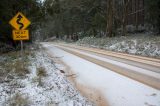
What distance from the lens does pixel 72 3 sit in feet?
189

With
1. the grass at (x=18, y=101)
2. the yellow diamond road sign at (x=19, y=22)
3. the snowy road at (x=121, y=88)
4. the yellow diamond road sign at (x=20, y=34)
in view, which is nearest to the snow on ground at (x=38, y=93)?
the grass at (x=18, y=101)

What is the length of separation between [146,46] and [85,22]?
38533mm

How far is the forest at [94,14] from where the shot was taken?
2979 cm

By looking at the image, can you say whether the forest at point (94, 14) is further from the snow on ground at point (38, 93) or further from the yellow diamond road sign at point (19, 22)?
the snow on ground at point (38, 93)

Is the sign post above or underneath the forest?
underneath

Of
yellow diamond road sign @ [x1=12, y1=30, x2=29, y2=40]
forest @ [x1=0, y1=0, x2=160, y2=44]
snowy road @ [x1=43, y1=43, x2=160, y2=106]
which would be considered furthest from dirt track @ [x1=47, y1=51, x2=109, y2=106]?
forest @ [x1=0, y1=0, x2=160, y2=44]

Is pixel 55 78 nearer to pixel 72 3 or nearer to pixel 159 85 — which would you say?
pixel 159 85

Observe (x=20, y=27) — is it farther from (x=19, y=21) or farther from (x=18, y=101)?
(x=18, y=101)

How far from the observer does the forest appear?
97.7 ft

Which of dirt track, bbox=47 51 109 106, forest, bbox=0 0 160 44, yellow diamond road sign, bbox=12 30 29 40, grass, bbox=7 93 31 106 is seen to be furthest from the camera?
forest, bbox=0 0 160 44

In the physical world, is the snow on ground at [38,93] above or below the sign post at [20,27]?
below

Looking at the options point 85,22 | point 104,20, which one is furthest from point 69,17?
point 104,20

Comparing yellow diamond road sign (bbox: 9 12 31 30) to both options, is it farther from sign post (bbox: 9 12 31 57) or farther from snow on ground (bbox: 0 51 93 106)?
snow on ground (bbox: 0 51 93 106)

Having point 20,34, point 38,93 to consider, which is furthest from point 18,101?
point 20,34
